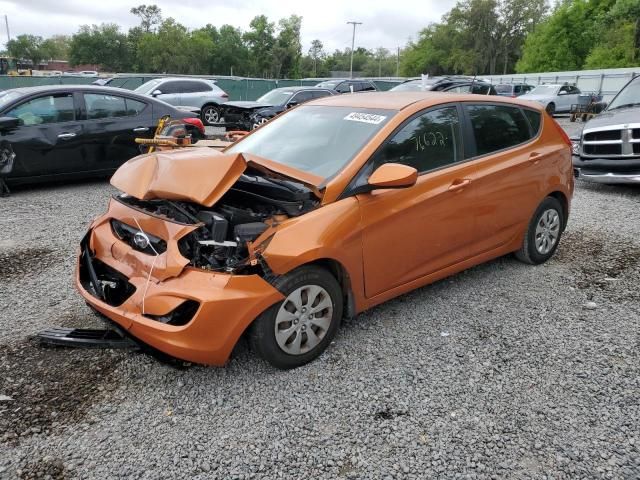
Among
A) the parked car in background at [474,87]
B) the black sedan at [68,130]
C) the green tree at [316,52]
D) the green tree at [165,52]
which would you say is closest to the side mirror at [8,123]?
the black sedan at [68,130]

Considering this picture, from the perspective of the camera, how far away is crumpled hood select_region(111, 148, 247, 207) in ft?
10.1

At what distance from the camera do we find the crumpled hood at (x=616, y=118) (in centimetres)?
793

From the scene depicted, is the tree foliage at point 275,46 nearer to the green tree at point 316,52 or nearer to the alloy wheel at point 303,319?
the green tree at point 316,52

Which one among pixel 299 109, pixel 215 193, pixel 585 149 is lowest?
pixel 585 149

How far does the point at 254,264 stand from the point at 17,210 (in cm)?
540

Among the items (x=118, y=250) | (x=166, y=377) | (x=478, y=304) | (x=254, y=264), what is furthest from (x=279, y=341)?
(x=478, y=304)

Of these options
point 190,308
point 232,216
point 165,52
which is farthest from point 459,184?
point 165,52

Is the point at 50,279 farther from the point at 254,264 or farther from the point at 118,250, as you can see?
the point at 254,264

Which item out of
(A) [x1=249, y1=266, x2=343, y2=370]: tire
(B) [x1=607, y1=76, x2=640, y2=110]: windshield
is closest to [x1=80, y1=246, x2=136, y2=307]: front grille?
(A) [x1=249, y1=266, x2=343, y2=370]: tire

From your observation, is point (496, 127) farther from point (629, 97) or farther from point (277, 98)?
point (277, 98)

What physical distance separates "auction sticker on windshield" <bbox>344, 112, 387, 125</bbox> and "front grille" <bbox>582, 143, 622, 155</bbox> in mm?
5748

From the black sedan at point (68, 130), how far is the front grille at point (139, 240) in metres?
4.92

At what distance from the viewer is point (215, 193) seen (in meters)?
3.07

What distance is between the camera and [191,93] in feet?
58.2
